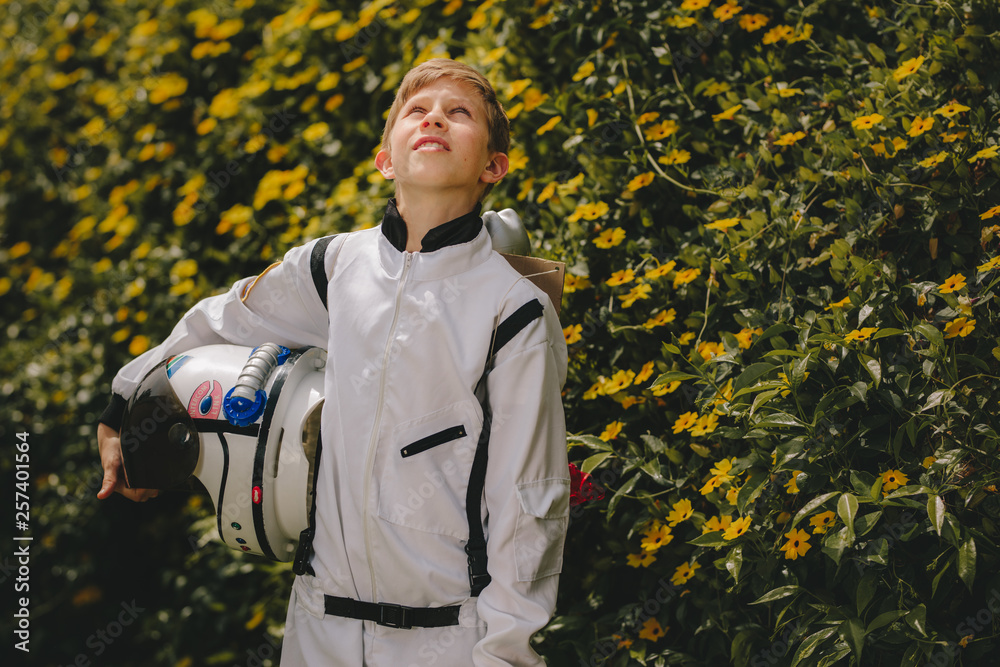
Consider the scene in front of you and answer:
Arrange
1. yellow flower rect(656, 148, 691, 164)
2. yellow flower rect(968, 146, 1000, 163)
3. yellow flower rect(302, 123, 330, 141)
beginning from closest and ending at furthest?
yellow flower rect(968, 146, 1000, 163), yellow flower rect(656, 148, 691, 164), yellow flower rect(302, 123, 330, 141)

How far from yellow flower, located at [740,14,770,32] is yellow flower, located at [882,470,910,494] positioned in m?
1.23

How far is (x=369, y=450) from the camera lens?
1.39 meters

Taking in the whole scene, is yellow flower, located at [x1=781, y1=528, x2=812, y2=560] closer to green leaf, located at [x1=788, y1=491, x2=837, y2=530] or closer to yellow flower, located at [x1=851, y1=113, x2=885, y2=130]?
green leaf, located at [x1=788, y1=491, x2=837, y2=530]

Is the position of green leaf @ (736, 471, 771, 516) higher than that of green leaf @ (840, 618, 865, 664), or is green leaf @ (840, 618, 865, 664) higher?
green leaf @ (736, 471, 771, 516)

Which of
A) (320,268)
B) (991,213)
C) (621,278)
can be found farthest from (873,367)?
(320,268)

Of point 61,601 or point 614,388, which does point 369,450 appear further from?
point 61,601

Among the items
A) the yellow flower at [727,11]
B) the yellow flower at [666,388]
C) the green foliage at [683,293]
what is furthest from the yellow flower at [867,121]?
the yellow flower at [666,388]

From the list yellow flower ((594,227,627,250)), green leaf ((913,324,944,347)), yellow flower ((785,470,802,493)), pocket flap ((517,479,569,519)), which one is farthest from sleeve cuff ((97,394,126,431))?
green leaf ((913,324,944,347))

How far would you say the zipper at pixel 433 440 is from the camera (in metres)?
1.38

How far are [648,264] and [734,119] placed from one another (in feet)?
1.51

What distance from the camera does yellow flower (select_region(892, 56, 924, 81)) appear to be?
181cm

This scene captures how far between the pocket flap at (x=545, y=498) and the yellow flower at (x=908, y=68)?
125cm

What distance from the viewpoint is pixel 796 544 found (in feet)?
5.00

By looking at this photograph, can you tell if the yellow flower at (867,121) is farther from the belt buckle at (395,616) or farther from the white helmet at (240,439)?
the belt buckle at (395,616)
